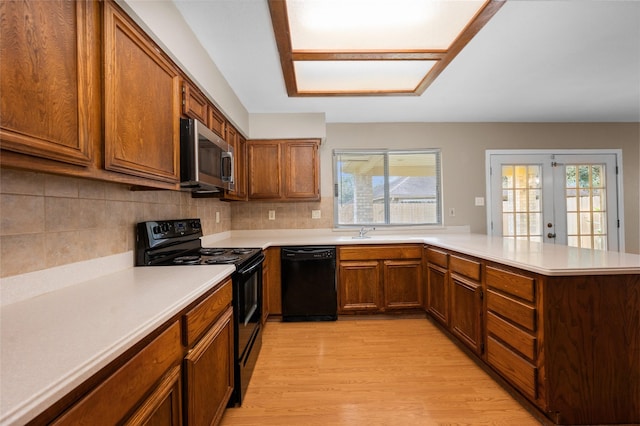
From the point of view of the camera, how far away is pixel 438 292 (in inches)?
107

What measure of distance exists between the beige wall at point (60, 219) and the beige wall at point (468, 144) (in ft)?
7.88

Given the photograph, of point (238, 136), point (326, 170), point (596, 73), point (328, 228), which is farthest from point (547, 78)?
point (238, 136)

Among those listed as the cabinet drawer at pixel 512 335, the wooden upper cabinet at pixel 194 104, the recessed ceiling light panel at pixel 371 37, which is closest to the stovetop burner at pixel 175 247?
the wooden upper cabinet at pixel 194 104

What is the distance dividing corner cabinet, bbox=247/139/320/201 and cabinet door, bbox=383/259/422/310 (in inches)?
46.1

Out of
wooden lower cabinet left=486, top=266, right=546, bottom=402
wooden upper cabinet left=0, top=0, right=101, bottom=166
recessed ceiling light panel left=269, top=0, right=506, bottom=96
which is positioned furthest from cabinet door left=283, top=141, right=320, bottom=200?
wooden upper cabinet left=0, top=0, right=101, bottom=166

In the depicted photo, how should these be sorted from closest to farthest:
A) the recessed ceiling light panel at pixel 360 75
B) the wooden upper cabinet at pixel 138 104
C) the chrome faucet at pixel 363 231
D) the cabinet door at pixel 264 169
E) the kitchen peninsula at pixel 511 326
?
the kitchen peninsula at pixel 511 326 → the wooden upper cabinet at pixel 138 104 → the recessed ceiling light panel at pixel 360 75 → the cabinet door at pixel 264 169 → the chrome faucet at pixel 363 231

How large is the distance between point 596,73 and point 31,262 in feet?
13.3

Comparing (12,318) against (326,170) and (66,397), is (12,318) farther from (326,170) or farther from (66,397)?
(326,170)

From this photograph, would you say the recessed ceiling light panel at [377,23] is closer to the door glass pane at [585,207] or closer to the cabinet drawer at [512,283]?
the cabinet drawer at [512,283]

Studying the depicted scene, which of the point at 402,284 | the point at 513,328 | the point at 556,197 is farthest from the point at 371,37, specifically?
the point at 556,197

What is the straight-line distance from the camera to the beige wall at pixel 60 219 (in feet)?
3.26

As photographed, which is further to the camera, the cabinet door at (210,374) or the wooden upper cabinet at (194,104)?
the wooden upper cabinet at (194,104)

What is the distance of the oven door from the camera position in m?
1.69

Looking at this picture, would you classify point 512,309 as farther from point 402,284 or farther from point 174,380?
point 174,380
